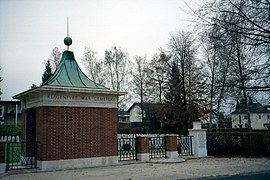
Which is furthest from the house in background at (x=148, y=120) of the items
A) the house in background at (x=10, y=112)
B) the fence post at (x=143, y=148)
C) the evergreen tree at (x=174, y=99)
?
the house in background at (x=10, y=112)

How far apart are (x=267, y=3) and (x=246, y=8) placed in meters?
0.72

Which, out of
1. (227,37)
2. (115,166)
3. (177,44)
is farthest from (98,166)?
(177,44)

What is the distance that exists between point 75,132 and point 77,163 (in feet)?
4.68

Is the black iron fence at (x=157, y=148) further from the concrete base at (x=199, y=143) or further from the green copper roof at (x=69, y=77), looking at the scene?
the green copper roof at (x=69, y=77)

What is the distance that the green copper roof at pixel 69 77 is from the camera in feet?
47.4

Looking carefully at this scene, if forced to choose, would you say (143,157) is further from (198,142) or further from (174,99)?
(174,99)

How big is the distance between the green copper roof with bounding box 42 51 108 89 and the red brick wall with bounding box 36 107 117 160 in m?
1.38

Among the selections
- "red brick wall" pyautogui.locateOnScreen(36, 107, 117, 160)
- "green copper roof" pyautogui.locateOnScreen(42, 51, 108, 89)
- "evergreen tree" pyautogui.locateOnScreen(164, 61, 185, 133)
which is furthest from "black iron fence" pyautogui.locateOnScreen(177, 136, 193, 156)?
"evergreen tree" pyautogui.locateOnScreen(164, 61, 185, 133)

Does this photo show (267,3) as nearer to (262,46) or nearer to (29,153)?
(262,46)

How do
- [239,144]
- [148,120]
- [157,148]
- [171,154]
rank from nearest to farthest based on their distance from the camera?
[171,154] < [239,144] < [157,148] < [148,120]

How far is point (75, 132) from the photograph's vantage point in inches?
541

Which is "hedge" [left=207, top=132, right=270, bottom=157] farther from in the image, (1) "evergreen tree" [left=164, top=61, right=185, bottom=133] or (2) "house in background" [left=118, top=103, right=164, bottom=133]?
(2) "house in background" [left=118, top=103, right=164, bottom=133]

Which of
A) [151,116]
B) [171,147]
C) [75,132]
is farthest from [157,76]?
[75,132]

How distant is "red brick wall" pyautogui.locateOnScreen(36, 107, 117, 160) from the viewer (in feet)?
42.9
